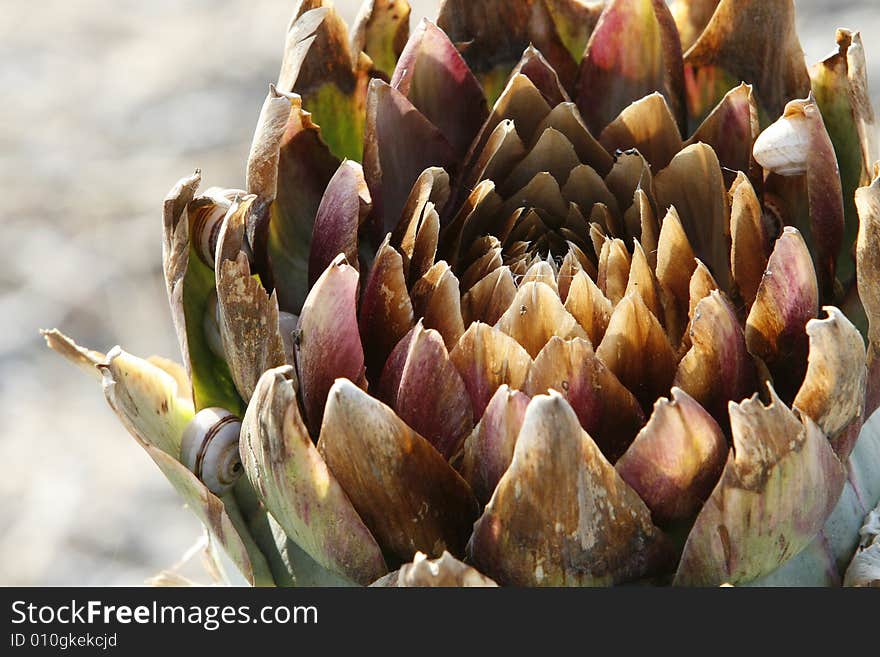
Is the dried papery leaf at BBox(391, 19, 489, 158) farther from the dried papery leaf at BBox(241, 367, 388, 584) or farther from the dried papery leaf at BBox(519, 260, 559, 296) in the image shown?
the dried papery leaf at BBox(241, 367, 388, 584)

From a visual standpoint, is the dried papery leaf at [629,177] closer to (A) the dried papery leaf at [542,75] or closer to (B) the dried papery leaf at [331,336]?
(A) the dried papery leaf at [542,75]

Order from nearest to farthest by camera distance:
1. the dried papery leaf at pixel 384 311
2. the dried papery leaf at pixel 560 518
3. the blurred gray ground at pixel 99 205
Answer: the dried papery leaf at pixel 560 518 → the dried papery leaf at pixel 384 311 → the blurred gray ground at pixel 99 205

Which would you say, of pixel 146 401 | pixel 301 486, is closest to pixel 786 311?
A: pixel 301 486

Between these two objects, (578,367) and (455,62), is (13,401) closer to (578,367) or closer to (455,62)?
(455,62)

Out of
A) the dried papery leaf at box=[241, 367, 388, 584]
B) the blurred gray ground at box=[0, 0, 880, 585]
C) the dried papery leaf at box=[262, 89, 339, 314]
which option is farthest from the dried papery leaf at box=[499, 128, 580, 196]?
the blurred gray ground at box=[0, 0, 880, 585]

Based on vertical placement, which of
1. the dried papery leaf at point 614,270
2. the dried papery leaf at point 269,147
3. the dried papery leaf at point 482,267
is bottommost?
the dried papery leaf at point 614,270

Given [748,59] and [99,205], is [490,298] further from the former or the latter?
[99,205]

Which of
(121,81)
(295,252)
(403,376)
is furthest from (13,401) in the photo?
(403,376)

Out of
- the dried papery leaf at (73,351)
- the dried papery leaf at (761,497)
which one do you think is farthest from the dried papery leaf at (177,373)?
the dried papery leaf at (761,497)
